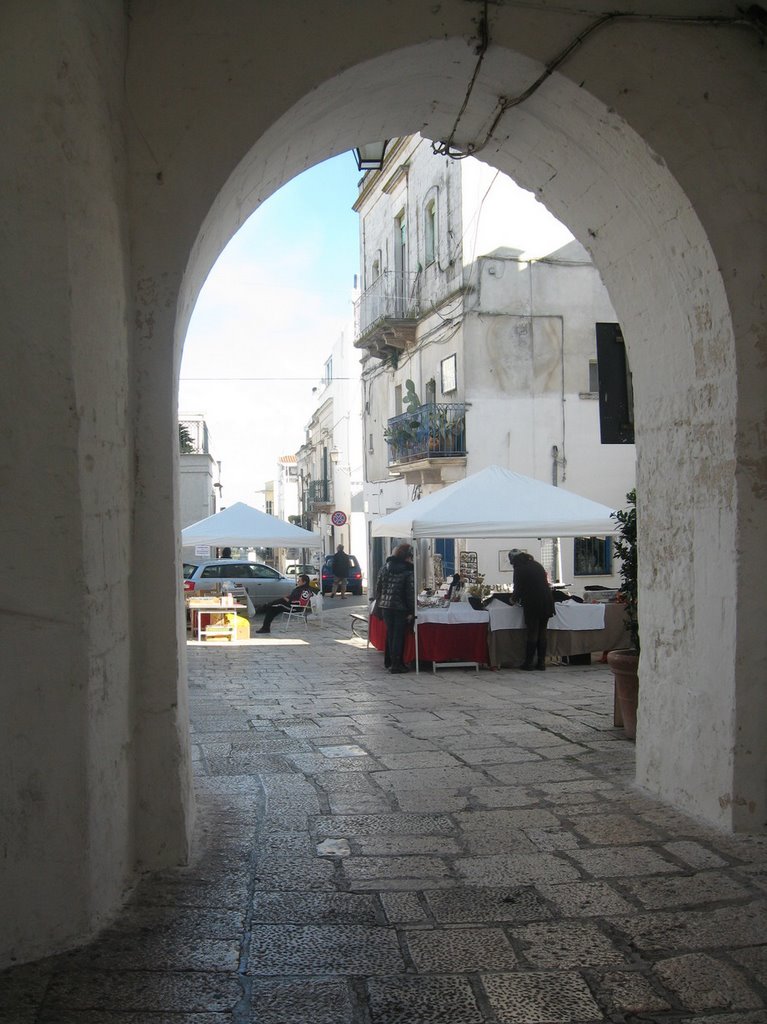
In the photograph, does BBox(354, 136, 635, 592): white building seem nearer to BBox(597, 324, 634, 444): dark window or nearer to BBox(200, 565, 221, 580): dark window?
BBox(200, 565, 221, 580): dark window

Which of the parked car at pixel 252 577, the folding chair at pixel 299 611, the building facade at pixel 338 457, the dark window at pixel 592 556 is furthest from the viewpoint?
the building facade at pixel 338 457

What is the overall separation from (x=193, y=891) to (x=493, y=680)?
7.34 metres

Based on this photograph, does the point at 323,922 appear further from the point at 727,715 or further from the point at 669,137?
the point at 669,137

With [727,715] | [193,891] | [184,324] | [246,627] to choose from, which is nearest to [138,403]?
[184,324]

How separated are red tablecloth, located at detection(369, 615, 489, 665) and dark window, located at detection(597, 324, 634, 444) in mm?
6239

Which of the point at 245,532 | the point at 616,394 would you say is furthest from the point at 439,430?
the point at 616,394

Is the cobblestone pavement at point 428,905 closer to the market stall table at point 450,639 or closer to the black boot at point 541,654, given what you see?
the market stall table at point 450,639

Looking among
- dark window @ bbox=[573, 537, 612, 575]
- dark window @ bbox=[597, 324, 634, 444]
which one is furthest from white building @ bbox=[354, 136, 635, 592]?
dark window @ bbox=[597, 324, 634, 444]

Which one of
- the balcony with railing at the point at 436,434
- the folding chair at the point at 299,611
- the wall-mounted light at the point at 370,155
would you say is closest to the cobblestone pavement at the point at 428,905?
the wall-mounted light at the point at 370,155

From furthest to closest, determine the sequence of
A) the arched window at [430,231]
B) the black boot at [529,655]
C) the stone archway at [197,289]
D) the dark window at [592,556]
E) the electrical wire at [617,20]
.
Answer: the arched window at [430,231], the dark window at [592,556], the black boot at [529,655], the electrical wire at [617,20], the stone archway at [197,289]

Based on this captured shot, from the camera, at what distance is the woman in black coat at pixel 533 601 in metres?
11.7

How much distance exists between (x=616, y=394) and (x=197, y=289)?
261 centimetres

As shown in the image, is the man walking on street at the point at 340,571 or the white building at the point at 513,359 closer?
the white building at the point at 513,359

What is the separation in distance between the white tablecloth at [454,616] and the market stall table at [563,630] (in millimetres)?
150
